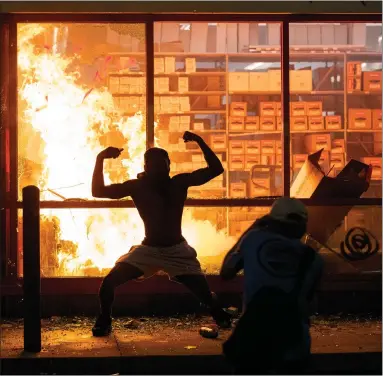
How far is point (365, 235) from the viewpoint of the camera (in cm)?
1021

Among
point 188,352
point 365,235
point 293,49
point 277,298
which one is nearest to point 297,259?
point 277,298

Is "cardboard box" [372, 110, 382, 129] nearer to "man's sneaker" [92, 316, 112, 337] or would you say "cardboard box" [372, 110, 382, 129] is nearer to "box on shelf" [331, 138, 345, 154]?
"box on shelf" [331, 138, 345, 154]

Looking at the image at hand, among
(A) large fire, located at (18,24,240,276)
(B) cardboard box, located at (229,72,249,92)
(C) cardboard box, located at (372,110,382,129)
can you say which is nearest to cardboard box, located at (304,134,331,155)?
(C) cardboard box, located at (372,110,382,129)

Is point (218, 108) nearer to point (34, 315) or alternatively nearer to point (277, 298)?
point (34, 315)

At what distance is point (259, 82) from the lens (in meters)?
11.5

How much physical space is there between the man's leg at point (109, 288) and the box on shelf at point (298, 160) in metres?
2.74

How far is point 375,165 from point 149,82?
3071 millimetres

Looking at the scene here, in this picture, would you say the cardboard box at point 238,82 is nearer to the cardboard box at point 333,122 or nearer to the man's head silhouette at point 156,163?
the cardboard box at point 333,122

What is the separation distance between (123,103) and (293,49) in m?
2.11

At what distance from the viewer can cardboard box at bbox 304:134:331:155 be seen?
37.2 feet

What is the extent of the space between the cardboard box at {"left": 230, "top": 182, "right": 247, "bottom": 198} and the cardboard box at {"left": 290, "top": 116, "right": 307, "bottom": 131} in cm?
96

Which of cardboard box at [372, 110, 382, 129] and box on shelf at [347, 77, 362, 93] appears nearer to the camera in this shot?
cardboard box at [372, 110, 382, 129]

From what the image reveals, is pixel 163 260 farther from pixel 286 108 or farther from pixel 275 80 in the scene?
pixel 275 80

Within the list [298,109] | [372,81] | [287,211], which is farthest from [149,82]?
[287,211]
